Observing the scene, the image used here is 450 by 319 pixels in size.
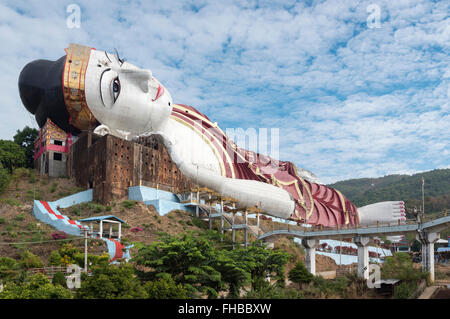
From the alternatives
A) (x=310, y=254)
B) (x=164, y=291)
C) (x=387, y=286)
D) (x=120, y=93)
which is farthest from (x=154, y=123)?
(x=164, y=291)

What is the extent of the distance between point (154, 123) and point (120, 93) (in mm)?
4024

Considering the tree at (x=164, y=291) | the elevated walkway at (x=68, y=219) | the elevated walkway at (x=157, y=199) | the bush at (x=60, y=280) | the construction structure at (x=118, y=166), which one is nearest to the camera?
the tree at (x=164, y=291)

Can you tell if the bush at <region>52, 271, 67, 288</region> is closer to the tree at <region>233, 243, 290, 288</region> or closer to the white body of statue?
the tree at <region>233, 243, 290, 288</region>

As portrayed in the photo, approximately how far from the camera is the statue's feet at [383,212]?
50469 mm

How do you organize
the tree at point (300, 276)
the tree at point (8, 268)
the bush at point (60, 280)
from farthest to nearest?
the tree at point (300, 276) → the tree at point (8, 268) → the bush at point (60, 280)

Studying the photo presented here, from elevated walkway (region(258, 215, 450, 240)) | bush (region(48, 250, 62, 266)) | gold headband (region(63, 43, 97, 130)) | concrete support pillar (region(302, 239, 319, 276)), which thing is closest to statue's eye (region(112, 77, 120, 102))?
gold headband (region(63, 43, 97, 130))

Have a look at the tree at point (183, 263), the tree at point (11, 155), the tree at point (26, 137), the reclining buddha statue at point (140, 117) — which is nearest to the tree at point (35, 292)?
the tree at point (183, 263)

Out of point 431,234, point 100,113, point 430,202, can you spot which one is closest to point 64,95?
point 100,113

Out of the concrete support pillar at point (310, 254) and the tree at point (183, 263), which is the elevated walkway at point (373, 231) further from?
the tree at point (183, 263)

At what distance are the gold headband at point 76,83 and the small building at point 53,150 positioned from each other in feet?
9.09

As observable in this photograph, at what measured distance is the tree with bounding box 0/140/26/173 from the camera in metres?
43.5

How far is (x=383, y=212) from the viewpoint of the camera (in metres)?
52.2

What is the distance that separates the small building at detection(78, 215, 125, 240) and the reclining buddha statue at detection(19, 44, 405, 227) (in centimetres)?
1000

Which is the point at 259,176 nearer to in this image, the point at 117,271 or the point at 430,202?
the point at 117,271
